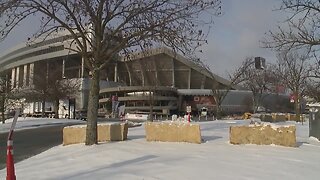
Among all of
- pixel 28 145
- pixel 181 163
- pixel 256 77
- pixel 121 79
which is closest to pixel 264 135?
pixel 181 163

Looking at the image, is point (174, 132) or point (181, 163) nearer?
point (181, 163)

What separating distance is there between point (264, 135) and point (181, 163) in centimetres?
505

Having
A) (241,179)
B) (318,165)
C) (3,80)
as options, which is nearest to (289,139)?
(318,165)

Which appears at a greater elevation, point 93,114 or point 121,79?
point 121,79

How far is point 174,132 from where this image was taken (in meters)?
15.4

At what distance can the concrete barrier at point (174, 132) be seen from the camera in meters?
15.1

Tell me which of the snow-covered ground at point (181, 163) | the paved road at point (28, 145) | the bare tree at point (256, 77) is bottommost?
the paved road at point (28, 145)

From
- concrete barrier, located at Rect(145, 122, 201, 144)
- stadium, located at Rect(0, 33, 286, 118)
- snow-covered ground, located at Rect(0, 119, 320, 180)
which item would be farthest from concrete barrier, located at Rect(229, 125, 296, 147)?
stadium, located at Rect(0, 33, 286, 118)

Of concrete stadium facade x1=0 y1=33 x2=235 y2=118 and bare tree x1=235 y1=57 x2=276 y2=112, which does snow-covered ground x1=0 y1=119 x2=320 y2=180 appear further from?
concrete stadium facade x1=0 y1=33 x2=235 y2=118

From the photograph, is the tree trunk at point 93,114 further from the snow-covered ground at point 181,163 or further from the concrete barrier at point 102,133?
the concrete barrier at point 102,133

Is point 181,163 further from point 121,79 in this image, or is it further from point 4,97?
point 121,79

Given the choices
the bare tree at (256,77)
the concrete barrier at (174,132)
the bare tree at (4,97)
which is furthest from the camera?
the bare tree at (256,77)

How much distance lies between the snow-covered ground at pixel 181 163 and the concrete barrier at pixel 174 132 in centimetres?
59

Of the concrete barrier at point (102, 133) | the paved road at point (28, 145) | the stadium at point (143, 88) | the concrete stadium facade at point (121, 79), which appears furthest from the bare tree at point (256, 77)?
the concrete barrier at point (102, 133)
